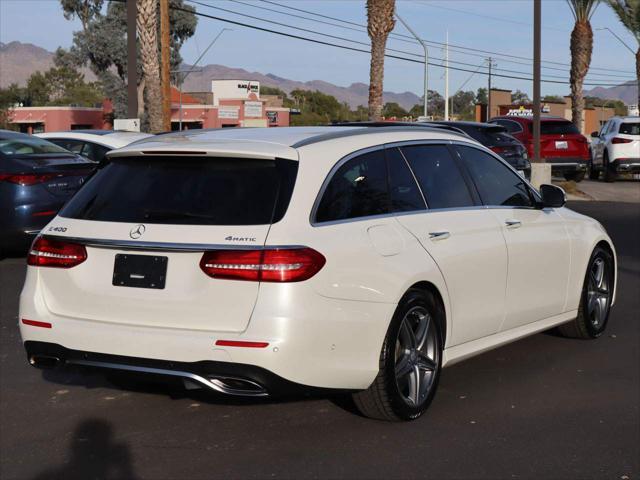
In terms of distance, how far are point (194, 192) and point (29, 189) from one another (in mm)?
7465

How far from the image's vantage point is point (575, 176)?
1127 inches

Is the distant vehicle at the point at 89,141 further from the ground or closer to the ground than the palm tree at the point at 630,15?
closer to the ground

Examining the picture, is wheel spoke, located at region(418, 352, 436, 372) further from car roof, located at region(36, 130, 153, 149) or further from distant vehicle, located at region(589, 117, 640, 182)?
distant vehicle, located at region(589, 117, 640, 182)

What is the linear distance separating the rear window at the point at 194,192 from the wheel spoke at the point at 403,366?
123 centimetres

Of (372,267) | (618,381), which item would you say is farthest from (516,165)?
(372,267)

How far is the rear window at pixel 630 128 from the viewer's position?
28.0 meters

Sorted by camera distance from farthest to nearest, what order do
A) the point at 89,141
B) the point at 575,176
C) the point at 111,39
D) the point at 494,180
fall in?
the point at 111,39 → the point at 575,176 → the point at 89,141 → the point at 494,180

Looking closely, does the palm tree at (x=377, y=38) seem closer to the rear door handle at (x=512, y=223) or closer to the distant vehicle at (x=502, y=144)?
the distant vehicle at (x=502, y=144)

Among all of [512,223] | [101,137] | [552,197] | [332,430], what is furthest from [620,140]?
[332,430]

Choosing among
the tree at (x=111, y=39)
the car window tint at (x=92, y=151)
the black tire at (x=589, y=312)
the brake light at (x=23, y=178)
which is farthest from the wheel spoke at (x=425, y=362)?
the tree at (x=111, y=39)

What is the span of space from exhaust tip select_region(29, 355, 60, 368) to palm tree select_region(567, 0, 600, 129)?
38950 millimetres

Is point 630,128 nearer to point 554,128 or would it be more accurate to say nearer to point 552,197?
point 554,128

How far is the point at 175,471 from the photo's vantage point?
16.7ft

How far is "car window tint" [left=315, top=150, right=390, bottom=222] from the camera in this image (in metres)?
5.39
